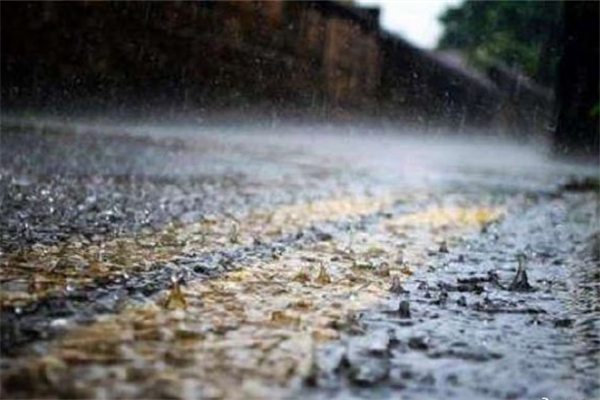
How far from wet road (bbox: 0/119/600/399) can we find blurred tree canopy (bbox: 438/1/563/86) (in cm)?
1673

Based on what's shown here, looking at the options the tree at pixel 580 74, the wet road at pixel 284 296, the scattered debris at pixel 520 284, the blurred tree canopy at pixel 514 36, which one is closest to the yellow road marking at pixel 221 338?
the wet road at pixel 284 296

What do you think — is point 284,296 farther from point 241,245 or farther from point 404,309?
point 241,245

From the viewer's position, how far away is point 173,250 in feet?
7.80

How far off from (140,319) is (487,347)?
2.02ft

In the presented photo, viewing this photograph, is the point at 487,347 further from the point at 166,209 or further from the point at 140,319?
the point at 166,209

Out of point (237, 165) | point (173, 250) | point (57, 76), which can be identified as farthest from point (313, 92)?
point (173, 250)

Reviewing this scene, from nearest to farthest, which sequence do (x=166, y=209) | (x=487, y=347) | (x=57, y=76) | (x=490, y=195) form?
(x=487, y=347), (x=166, y=209), (x=490, y=195), (x=57, y=76)

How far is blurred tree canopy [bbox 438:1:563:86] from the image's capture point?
73.4 feet

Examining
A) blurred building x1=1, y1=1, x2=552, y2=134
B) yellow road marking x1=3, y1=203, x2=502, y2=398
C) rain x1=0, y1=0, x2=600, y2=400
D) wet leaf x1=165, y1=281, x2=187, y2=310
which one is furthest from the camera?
blurred building x1=1, y1=1, x2=552, y2=134

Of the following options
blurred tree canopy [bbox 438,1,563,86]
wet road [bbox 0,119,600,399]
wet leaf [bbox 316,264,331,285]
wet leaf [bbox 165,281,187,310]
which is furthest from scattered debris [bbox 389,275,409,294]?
blurred tree canopy [bbox 438,1,563,86]

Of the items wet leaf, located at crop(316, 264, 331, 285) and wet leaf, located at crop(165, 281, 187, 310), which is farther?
wet leaf, located at crop(316, 264, 331, 285)

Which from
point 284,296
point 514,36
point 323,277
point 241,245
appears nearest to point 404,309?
point 284,296

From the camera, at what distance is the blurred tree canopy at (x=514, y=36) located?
22375 millimetres

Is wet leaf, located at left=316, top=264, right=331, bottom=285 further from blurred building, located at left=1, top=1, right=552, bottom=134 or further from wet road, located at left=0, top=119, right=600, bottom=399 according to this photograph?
blurred building, located at left=1, top=1, right=552, bottom=134
